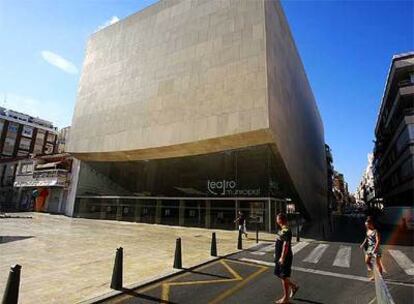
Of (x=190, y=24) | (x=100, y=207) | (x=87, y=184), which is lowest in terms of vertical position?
(x=100, y=207)

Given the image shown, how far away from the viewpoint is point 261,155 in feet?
78.6

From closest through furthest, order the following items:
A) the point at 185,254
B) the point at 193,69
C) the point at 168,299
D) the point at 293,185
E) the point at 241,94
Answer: the point at 168,299 → the point at 185,254 → the point at 241,94 → the point at 193,69 → the point at 293,185

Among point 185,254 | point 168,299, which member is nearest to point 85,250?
point 185,254

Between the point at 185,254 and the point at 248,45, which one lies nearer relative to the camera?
the point at 185,254

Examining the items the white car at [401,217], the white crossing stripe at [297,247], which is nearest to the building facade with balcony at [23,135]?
the white crossing stripe at [297,247]

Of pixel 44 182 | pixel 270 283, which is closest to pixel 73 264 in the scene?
pixel 270 283

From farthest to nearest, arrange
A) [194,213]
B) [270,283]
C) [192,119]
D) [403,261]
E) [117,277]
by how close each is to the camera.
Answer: [194,213] → [192,119] → [403,261] → [270,283] → [117,277]

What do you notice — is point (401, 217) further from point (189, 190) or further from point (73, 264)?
point (73, 264)

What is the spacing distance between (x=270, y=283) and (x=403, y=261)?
639cm

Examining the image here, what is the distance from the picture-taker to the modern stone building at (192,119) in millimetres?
23344

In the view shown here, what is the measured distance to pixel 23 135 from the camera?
64.9m

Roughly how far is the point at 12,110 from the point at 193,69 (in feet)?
190

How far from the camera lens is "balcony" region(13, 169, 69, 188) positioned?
3653 cm

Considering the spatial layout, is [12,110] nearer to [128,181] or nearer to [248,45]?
[128,181]
